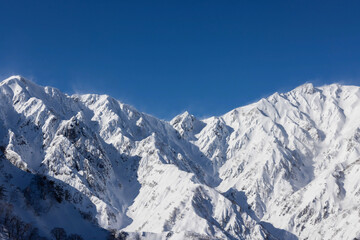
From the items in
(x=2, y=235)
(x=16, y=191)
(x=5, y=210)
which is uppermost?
(x=16, y=191)

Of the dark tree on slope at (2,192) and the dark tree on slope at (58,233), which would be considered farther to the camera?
the dark tree on slope at (2,192)

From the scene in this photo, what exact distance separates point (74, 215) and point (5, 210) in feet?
144

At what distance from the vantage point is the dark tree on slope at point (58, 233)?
6554 inches

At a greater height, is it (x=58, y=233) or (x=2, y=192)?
(x=2, y=192)

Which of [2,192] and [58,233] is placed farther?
[2,192]

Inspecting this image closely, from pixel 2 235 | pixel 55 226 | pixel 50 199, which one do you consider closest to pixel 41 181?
pixel 50 199

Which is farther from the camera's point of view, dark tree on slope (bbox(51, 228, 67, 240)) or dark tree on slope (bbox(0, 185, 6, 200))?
dark tree on slope (bbox(0, 185, 6, 200))

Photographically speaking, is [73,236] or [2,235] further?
[73,236]

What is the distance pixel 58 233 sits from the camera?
169 metres

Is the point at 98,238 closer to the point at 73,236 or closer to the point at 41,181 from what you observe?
the point at 73,236

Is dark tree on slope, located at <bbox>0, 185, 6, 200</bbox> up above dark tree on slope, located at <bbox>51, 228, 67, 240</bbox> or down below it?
above

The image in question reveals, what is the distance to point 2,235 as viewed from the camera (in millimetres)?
138875

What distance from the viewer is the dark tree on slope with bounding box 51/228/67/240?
→ 6554 inches

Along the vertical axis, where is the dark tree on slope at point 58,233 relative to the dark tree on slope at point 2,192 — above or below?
below
